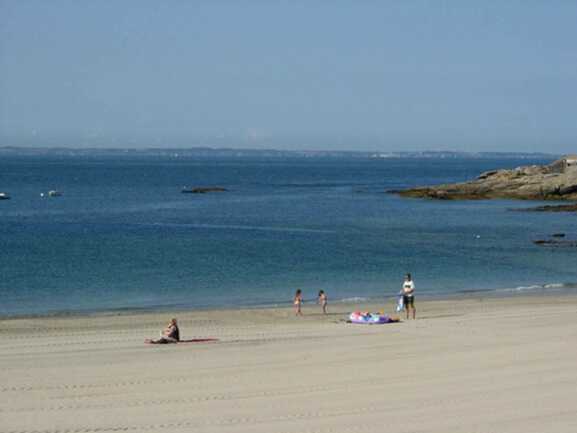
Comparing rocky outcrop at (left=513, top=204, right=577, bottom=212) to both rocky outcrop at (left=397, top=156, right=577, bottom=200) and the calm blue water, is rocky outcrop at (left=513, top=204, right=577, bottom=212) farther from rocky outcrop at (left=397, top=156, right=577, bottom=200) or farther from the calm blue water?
rocky outcrop at (left=397, top=156, right=577, bottom=200)

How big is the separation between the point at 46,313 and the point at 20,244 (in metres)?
22.0

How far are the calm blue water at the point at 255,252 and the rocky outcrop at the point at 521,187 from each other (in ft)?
13.6

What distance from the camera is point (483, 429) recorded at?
1380 cm

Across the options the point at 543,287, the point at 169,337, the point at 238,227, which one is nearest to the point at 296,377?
the point at 169,337

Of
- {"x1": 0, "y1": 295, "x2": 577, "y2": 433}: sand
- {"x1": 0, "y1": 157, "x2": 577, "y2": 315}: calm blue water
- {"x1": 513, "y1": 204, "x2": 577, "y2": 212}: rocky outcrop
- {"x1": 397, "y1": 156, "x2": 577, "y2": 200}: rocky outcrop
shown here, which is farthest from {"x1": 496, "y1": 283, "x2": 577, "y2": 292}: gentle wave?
{"x1": 397, "y1": 156, "x2": 577, "y2": 200}: rocky outcrop

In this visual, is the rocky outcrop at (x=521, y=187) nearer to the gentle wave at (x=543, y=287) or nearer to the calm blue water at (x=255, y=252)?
the calm blue water at (x=255, y=252)

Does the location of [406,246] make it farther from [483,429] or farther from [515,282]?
[483,429]

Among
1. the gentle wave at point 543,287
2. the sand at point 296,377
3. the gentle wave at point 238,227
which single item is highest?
the sand at point 296,377

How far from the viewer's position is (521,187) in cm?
9056

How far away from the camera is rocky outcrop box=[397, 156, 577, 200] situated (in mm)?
85750

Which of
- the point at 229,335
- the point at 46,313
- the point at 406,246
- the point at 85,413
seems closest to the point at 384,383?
the point at 85,413

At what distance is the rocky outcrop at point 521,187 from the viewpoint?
8575 centimetres

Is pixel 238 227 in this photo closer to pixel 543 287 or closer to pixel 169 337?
pixel 543 287

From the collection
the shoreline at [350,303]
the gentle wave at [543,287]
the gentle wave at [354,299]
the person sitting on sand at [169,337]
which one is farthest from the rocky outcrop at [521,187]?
the person sitting on sand at [169,337]
